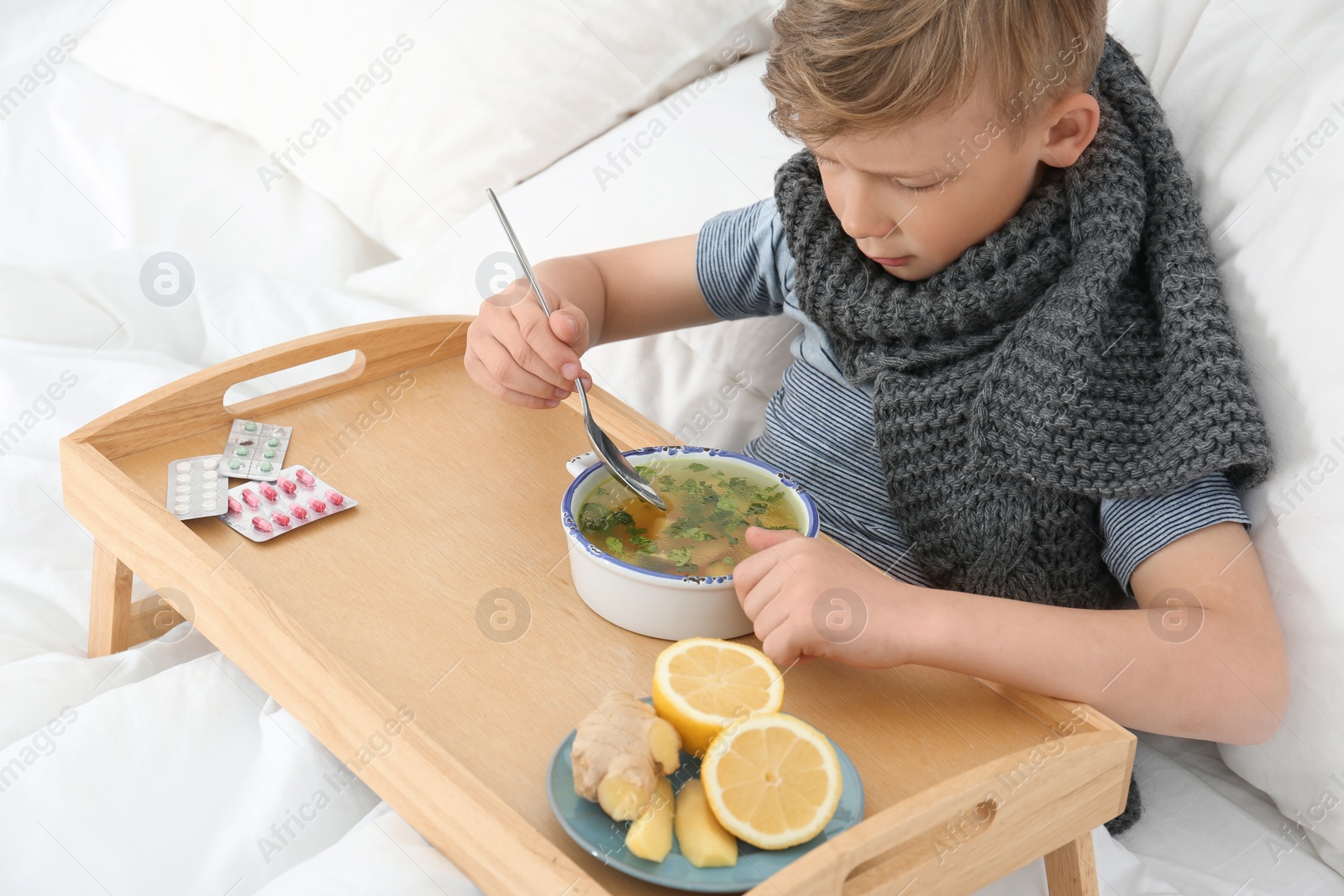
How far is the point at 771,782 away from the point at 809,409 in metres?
0.51

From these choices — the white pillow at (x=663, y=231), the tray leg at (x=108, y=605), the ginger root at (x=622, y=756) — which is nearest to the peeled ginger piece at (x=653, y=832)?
the ginger root at (x=622, y=756)

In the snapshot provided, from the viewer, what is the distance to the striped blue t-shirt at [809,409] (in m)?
0.99

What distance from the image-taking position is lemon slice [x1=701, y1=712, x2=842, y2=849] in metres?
0.58

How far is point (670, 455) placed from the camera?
859mm

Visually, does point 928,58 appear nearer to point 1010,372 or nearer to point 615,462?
point 1010,372

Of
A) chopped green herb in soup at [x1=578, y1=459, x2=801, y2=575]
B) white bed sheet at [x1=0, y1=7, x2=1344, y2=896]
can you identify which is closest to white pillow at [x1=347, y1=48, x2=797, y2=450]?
white bed sheet at [x1=0, y1=7, x2=1344, y2=896]

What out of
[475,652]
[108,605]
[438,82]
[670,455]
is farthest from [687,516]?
[438,82]

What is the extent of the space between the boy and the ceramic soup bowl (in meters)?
0.03

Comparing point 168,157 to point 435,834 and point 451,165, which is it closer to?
point 451,165

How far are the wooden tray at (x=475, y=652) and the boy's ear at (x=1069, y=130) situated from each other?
379 millimetres

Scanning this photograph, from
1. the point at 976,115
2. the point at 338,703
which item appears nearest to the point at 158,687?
the point at 338,703

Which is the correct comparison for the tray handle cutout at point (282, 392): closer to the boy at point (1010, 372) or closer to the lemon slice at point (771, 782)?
the boy at point (1010, 372)

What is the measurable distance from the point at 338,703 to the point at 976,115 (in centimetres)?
58

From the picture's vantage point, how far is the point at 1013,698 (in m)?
0.73
